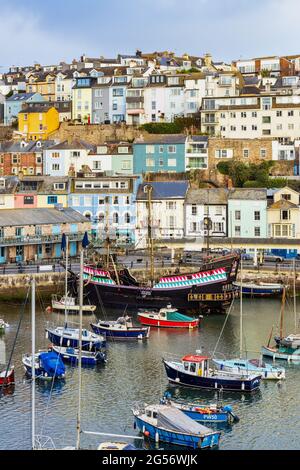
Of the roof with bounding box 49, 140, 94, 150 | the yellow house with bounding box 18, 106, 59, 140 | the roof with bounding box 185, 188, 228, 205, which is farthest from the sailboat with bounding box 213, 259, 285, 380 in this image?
the yellow house with bounding box 18, 106, 59, 140

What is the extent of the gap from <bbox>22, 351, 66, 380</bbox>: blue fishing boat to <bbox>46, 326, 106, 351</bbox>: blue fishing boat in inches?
→ 118

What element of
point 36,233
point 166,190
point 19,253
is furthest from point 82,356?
point 166,190

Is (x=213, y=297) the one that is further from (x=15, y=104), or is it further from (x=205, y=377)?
(x=15, y=104)

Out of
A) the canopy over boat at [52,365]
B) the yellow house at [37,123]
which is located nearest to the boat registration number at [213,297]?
the canopy over boat at [52,365]

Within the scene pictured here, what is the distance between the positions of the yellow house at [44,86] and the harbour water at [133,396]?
50723 mm

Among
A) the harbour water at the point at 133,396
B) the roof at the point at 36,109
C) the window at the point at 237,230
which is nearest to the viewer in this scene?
the harbour water at the point at 133,396

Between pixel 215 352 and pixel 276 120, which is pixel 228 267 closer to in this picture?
pixel 215 352

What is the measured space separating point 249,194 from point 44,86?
35271 millimetres

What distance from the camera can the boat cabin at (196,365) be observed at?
3403 cm

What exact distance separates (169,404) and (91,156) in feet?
144

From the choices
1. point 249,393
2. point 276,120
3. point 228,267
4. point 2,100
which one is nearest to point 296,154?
point 276,120

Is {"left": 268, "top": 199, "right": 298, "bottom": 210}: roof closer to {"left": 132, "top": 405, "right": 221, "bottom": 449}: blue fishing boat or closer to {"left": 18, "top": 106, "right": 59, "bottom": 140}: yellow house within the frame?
{"left": 18, "top": 106, "right": 59, "bottom": 140}: yellow house

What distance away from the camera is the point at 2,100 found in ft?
307

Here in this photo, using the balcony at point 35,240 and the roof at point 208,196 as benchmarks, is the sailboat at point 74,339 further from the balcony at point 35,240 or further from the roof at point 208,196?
the roof at point 208,196
